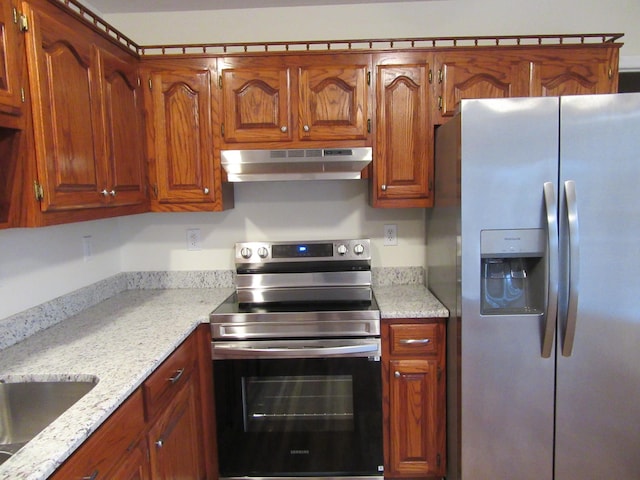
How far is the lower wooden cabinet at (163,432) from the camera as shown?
106cm

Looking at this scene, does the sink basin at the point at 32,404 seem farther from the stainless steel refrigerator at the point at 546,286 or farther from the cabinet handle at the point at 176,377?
the stainless steel refrigerator at the point at 546,286

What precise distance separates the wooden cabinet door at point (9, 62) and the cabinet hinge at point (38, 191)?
21 cm

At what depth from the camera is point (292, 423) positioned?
6.26 feet

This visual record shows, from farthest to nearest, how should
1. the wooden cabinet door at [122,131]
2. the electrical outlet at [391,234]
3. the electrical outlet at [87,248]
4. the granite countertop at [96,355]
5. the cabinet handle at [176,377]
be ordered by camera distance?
the electrical outlet at [391,234], the electrical outlet at [87,248], the wooden cabinet door at [122,131], the cabinet handle at [176,377], the granite countertop at [96,355]

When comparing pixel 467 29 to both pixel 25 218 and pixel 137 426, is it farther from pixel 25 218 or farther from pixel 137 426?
pixel 137 426

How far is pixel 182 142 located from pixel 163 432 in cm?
134

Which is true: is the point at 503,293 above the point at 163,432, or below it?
above

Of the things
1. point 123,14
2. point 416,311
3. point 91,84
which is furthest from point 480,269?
point 123,14

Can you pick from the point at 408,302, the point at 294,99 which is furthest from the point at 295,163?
the point at 408,302

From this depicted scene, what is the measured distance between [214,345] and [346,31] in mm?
1842

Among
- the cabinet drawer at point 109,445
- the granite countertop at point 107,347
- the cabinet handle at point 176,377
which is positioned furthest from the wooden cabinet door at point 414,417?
the cabinet drawer at point 109,445

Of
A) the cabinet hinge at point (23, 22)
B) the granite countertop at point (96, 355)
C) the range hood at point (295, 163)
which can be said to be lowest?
the granite countertop at point (96, 355)

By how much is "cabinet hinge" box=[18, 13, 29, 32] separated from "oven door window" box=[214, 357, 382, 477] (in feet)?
4.76

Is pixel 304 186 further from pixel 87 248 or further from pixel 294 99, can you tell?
pixel 87 248
